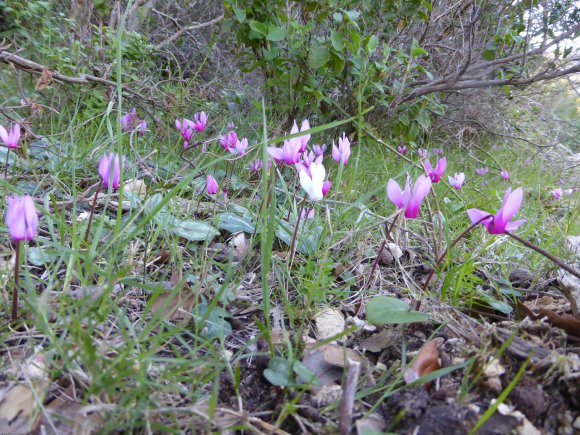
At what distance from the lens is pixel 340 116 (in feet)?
11.0

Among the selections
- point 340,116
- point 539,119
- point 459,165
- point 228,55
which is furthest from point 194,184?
point 539,119

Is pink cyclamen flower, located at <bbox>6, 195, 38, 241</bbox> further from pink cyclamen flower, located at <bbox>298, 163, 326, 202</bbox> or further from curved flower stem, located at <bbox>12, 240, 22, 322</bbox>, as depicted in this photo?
pink cyclamen flower, located at <bbox>298, 163, 326, 202</bbox>

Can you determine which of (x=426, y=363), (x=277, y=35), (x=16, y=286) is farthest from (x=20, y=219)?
(x=277, y=35)

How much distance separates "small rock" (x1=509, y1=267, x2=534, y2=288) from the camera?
147 centimetres

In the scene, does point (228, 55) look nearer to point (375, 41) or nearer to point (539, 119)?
point (375, 41)

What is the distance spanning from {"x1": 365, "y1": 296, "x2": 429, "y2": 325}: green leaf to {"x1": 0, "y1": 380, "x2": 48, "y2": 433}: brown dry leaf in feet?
2.05

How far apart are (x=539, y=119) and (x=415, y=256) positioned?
650cm

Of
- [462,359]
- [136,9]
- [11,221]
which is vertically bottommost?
[462,359]

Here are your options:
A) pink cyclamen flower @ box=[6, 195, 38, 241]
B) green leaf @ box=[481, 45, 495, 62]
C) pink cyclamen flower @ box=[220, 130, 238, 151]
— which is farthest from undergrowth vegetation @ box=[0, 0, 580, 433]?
green leaf @ box=[481, 45, 495, 62]

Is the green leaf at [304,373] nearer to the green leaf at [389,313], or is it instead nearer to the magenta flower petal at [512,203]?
the green leaf at [389,313]

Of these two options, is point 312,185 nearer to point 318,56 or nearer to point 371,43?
point 371,43

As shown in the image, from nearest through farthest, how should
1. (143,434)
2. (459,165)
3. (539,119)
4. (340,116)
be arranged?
(143,434) < (340,116) < (459,165) < (539,119)

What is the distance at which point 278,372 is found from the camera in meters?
0.87

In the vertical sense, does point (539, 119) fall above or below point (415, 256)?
above
